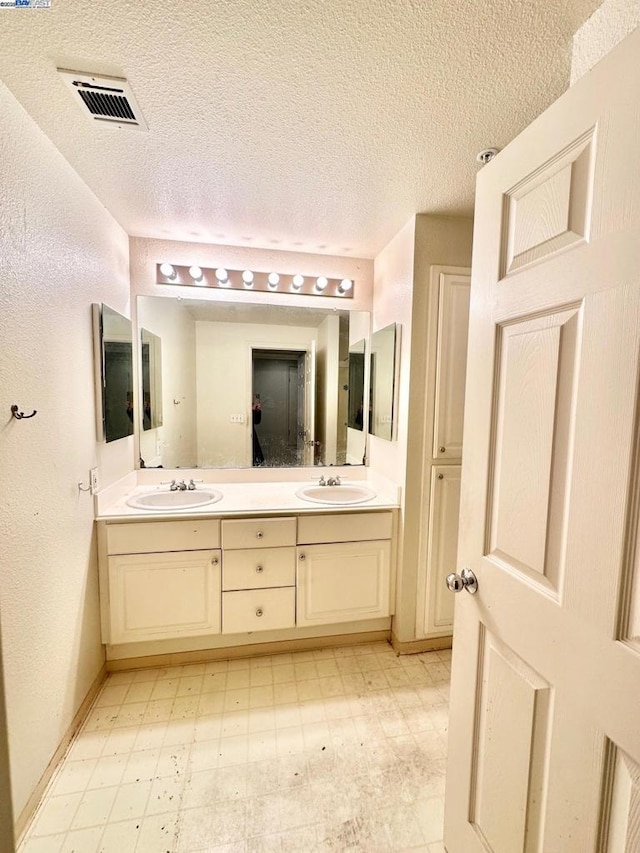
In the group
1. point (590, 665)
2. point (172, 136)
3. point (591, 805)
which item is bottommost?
point (591, 805)

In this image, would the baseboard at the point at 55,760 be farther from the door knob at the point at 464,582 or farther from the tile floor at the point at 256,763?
the door knob at the point at 464,582

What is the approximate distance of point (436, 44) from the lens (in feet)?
3.08

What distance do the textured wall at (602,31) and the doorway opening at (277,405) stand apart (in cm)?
173

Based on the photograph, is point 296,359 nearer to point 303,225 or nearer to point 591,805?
point 303,225

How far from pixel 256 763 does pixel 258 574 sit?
73 cm

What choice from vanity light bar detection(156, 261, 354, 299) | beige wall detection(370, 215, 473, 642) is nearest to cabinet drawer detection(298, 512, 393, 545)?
beige wall detection(370, 215, 473, 642)

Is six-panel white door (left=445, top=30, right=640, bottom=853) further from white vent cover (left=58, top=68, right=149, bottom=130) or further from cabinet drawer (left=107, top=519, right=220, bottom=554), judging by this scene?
cabinet drawer (left=107, top=519, right=220, bottom=554)

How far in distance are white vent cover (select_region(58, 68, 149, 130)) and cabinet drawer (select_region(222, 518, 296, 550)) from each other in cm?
164

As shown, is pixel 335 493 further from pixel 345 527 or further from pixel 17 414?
pixel 17 414

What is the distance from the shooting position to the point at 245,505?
1.94 metres

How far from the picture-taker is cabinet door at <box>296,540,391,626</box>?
195 centimetres

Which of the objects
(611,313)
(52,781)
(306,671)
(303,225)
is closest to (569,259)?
(611,313)

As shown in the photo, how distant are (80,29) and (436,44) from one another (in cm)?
90

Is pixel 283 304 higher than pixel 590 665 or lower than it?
higher
